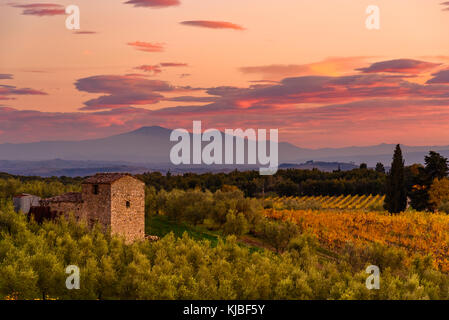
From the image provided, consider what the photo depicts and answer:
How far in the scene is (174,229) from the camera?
64.9 m

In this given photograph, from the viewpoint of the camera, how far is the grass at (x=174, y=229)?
61.7 meters

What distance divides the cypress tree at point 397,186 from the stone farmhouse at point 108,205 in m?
49.5

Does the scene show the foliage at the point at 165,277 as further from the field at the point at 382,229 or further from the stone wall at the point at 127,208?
the field at the point at 382,229

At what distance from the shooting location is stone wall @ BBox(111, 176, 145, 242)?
48.0 metres

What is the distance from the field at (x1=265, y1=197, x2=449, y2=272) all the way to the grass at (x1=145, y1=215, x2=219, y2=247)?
1076cm

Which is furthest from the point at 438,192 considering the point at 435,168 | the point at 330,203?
the point at 330,203

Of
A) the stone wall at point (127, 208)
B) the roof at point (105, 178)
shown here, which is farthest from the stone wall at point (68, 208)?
the stone wall at point (127, 208)

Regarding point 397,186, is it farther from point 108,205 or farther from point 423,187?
point 108,205

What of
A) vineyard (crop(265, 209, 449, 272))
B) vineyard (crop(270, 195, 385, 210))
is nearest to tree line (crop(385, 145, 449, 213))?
vineyard (crop(265, 209, 449, 272))

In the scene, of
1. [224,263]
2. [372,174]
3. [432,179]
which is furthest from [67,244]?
[372,174]

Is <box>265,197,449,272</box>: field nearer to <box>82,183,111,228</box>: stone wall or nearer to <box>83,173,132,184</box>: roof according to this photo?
<box>83,173,132,184</box>: roof

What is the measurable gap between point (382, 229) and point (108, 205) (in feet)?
128
